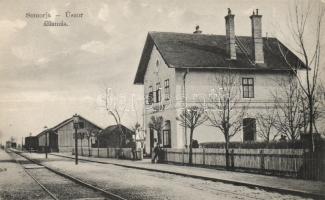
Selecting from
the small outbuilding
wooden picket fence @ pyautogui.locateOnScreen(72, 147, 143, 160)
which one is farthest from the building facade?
the small outbuilding

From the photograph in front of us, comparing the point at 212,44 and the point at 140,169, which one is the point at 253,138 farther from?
the point at 140,169

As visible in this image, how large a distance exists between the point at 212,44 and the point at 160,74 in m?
3.96

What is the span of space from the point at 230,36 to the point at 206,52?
180cm

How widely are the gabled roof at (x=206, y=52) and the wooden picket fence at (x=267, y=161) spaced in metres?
8.07

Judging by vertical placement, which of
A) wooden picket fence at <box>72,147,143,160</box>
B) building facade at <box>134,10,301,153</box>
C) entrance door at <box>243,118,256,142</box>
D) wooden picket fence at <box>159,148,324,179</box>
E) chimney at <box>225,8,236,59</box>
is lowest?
wooden picket fence at <box>72,147,143,160</box>

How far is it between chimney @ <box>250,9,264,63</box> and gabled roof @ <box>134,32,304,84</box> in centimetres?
46

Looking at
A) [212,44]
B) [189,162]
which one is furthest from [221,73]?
[189,162]

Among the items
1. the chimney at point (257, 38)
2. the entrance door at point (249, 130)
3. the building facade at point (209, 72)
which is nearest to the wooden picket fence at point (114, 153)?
the building facade at point (209, 72)

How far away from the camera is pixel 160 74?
30.2m

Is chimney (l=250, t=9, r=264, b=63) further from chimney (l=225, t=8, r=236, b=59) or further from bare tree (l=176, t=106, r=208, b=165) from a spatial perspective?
bare tree (l=176, t=106, r=208, b=165)

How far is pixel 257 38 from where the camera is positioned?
94.8 feet

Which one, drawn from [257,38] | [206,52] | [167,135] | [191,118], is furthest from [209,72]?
[191,118]

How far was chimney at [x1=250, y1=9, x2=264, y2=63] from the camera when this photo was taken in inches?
1111

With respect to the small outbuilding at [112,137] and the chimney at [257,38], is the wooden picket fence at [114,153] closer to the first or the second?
the small outbuilding at [112,137]
